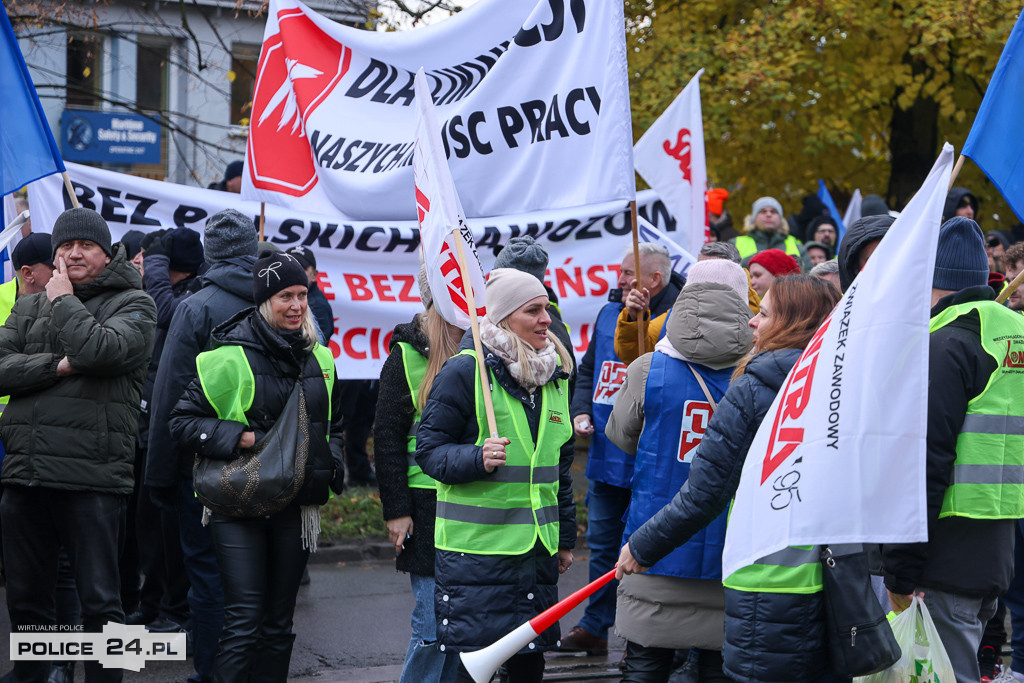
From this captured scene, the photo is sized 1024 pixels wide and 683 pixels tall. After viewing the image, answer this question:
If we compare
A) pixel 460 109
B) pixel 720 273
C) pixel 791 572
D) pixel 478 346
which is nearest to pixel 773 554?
pixel 791 572

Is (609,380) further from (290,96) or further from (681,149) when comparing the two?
(681,149)

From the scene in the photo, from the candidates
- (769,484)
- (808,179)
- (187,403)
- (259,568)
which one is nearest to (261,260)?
(187,403)

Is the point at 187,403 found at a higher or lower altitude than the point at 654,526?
higher

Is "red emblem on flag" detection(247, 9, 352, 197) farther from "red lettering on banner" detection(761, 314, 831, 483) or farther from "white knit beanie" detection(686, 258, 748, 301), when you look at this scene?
"red lettering on banner" detection(761, 314, 831, 483)

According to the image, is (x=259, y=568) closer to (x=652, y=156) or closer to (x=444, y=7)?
(x=652, y=156)

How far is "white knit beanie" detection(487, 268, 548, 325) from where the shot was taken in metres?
4.39

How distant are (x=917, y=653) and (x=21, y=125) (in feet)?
14.2

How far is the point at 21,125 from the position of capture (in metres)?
5.39

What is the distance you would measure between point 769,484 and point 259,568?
2387 mm

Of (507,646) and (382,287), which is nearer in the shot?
(507,646)

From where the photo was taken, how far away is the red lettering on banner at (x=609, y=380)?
6488 millimetres

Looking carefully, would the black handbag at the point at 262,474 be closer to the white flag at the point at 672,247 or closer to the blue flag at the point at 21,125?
the blue flag at the point at 21,125

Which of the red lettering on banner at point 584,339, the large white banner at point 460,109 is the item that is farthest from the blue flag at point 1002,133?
the red lettering on banner at point 584,339

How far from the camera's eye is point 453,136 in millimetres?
5844
